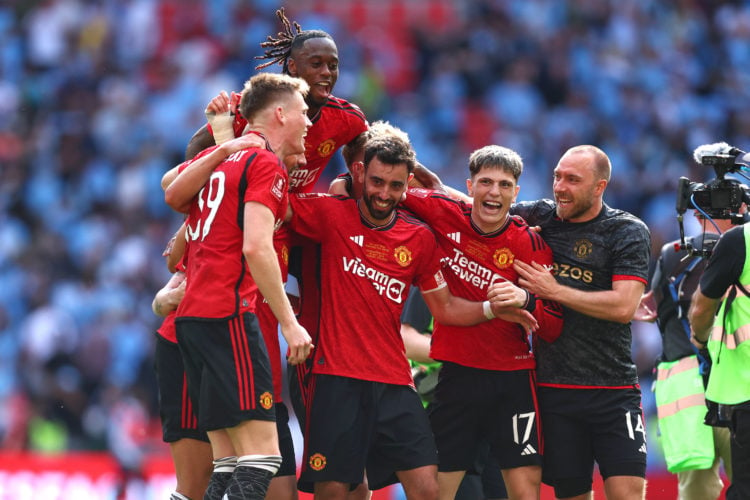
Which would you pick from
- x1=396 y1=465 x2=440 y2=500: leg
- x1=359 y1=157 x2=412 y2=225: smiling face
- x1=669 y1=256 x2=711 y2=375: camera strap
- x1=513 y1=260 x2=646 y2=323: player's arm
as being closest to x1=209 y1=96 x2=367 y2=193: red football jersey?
x1=359 y1=157 x2=412 y2=225: smiling face

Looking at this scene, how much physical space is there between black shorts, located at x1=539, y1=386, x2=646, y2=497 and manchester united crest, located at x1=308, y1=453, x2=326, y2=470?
136 centimetres

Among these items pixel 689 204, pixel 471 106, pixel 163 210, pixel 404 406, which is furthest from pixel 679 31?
pixel 404 406

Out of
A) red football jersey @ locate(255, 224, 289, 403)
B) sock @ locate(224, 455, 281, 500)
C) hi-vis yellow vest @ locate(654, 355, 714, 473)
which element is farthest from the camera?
hi-vis yellow vest @ locate(654, 355, 714, 473)

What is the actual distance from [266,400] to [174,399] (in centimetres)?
118

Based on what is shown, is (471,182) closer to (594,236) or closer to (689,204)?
(594,236)

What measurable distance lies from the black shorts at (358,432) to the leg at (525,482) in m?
0.57

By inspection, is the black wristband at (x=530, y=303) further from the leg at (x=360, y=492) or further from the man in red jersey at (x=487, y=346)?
the leg at (x=360, y=492)

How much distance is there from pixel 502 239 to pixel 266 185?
5.85ft

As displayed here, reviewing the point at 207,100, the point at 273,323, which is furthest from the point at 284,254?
the point at 207,100

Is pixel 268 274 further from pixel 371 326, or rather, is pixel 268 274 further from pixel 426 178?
pixel 426 178

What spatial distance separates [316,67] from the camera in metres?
6.57

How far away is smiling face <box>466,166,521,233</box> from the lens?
6285 mm

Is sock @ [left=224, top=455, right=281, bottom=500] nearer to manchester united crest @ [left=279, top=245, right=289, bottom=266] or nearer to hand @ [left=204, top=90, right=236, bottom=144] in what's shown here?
manchester united crest @ [left=279, top=245, right=289, bottom=266]

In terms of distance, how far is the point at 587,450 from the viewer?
249 inches
